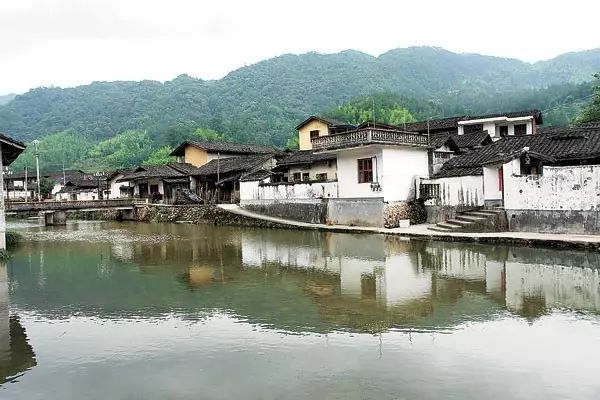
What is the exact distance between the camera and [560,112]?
69.4 metres

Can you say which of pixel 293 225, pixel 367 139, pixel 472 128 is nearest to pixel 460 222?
pixel 367 139

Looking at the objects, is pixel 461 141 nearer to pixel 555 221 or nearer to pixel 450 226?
pixel 450 226

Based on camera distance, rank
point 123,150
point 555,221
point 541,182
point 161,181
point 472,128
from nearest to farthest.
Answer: point 555,221 → point 541,182 → point 472,128 → point 161,181 → point 123,150

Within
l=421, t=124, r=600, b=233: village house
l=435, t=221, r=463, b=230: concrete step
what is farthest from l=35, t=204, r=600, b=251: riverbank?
l=421, t=124, r=600, b=233: village house

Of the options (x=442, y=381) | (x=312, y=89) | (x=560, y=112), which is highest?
(x=312, y=89)

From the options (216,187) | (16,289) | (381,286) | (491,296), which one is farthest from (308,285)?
(216,187)

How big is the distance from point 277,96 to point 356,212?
7714 centimetres

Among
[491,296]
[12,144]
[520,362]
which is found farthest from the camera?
[12,144]

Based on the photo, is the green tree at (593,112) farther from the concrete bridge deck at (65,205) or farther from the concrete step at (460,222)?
the concrete bridge deck at (65,205)

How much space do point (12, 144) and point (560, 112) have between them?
70.0 meters

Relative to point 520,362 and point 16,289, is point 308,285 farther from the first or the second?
point 16,289

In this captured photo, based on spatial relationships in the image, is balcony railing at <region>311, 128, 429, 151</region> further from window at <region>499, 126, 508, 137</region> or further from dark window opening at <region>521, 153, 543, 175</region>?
window at <region>499, 126, 508, 137</region>

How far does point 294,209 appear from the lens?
101 ft

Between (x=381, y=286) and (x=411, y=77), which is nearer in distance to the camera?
(x=381, y=286)
